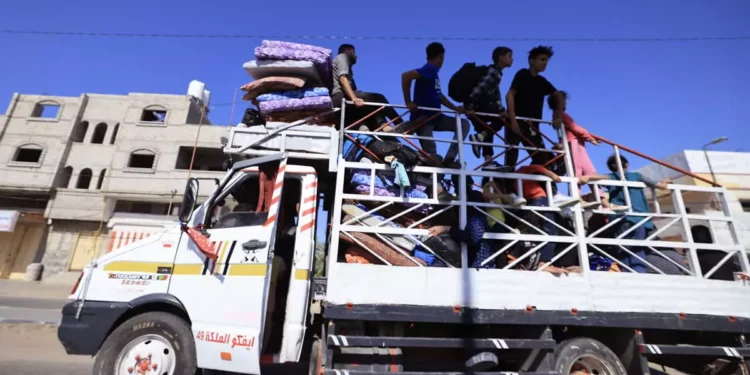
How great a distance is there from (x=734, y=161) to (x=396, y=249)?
2377cm

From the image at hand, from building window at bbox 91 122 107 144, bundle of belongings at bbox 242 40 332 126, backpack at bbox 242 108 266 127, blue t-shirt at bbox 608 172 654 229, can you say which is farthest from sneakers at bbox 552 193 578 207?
building window at bbox 91 122 107 144

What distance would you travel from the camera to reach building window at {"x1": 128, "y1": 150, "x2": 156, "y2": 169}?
20906 millimetres

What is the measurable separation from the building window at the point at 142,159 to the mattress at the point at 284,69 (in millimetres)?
20235

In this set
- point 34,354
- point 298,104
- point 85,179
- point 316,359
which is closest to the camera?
point 316,359

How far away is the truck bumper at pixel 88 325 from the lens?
331cm

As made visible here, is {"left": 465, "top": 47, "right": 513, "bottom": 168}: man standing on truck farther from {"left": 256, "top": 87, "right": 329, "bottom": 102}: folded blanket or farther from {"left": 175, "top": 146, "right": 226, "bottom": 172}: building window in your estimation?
{"left": 175, "top": 146, "right": 226, "bottom": 172}: building window

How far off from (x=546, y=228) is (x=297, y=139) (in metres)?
2.88

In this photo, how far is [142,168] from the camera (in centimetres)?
2048

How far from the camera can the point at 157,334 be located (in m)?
3.34

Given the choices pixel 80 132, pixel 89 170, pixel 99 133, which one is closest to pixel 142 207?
pixel 89 170

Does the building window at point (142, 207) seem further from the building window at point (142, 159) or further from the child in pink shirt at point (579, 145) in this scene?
the child in pink shirt at point (579, 145)

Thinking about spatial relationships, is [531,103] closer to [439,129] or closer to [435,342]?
[439,129]

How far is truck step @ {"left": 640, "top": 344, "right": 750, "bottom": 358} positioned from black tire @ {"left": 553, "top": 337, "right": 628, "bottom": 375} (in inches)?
11.1

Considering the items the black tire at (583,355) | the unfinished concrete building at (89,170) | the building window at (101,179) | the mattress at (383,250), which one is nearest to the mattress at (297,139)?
the mattress at (383,250)
